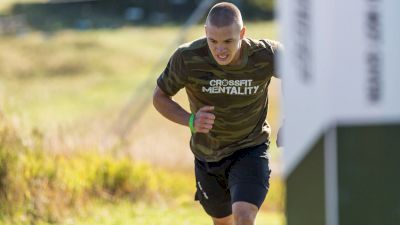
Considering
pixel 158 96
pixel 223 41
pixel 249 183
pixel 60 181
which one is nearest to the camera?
pixel 223 41

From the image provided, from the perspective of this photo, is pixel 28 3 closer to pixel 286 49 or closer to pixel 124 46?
pixel 124 46

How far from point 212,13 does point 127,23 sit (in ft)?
47.2

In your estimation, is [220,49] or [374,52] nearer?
[374,52]

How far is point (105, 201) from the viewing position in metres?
11.8

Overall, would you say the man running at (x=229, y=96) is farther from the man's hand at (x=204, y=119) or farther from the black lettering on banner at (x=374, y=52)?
the black lettering on banner at (x=374, y=52)

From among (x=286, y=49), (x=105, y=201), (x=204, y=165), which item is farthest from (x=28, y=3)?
(x=286, y=49)

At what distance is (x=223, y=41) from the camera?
22.4 feet

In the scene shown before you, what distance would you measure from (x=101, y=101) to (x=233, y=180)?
39.9ft

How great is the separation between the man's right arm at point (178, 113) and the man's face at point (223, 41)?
35 centimetres

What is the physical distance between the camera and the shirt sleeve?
7184 mm

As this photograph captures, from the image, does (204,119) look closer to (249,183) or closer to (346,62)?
(249,183)

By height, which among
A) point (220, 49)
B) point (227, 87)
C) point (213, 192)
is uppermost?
point (220, 49)

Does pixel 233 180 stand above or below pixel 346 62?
below

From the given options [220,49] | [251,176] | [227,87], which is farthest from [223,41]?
[251,176]
